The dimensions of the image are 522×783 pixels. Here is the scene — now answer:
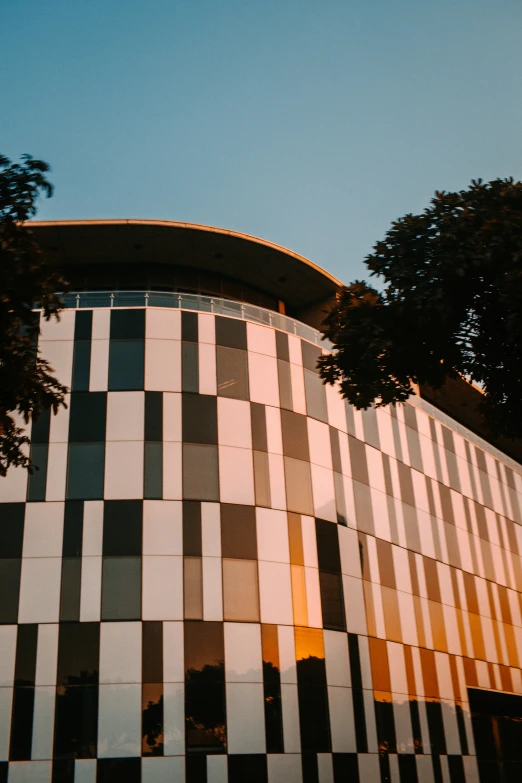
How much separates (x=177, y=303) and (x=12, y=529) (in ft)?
34.1

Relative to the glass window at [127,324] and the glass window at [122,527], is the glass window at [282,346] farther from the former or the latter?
the glass window at [122,527]

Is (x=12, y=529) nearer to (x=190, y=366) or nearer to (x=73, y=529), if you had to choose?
(x=73, y=529)

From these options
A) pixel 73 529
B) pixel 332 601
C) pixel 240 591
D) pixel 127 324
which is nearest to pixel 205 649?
pixel 240 591

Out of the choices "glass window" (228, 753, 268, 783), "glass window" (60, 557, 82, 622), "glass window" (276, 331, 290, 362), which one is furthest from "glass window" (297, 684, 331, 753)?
"glass window" (276, 331, 290, 362)

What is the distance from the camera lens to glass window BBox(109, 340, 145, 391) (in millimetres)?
30234

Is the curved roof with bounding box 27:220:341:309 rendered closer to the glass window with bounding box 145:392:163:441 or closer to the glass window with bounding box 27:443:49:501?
the glass window with bounding box 145:392:163:441

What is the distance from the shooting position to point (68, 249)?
37000mm

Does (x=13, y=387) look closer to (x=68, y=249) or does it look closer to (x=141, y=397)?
(x=141, y=397)

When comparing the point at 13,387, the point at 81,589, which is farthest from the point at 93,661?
the point at 13,387

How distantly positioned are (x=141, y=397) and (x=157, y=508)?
164 inches

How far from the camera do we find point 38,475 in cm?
2855

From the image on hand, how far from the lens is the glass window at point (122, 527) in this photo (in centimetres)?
2762

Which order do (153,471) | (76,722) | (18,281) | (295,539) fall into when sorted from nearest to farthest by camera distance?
(18,281), (76,722), (153,471), (295,539)

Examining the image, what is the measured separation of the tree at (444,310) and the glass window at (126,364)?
12442 millimetres
